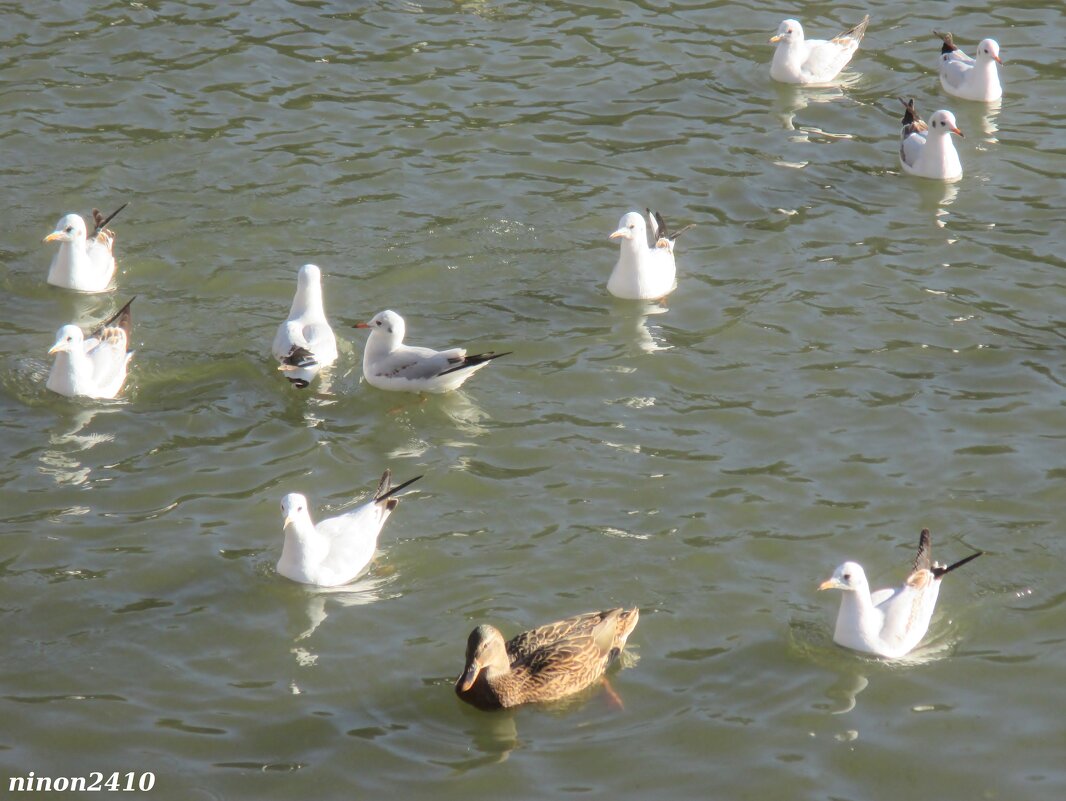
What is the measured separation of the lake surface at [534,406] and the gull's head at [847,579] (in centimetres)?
45

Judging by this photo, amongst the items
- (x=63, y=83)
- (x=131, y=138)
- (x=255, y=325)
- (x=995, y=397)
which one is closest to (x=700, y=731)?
(x=995, y=397)

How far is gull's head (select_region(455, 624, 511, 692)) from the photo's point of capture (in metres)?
7.45

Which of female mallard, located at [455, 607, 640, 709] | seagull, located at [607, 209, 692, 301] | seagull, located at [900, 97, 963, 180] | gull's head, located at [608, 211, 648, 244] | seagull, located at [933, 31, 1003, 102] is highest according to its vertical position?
seagull, located at [933, 31, 1003, 102]

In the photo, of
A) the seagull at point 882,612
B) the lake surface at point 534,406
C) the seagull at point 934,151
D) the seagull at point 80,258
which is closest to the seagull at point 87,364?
the lake surface at point 534,406

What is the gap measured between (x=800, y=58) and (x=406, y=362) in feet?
23.3

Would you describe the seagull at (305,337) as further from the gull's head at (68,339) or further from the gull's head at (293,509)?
the gull's head at (293,509)

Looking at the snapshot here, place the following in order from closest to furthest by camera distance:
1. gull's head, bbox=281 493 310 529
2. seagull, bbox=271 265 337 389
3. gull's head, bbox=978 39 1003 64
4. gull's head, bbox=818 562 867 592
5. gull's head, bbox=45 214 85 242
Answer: gull's head, bbox=818 562 867 592, gull's head, bbox=281 493 310 529, seagull, bbox=271 265 337 389, gull's head, bbox=45 214 85 242, gull's head, bbox=978 39 1003 64

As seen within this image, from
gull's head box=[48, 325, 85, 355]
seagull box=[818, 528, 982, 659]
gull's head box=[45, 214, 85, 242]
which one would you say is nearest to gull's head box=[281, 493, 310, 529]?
gull's head box=[48, 325, 85, 355]

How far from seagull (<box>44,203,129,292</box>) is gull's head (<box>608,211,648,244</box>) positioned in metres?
4.07

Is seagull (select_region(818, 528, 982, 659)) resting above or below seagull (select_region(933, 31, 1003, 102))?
below

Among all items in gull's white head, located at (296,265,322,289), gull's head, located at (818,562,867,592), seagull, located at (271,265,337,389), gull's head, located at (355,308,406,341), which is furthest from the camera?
gull's white head, located at (296,265,322,289)

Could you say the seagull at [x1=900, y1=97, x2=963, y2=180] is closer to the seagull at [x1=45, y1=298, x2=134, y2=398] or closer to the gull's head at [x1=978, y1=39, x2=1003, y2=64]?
the gull's head at [x1=978, y1=39, x2=1003, y2=64]

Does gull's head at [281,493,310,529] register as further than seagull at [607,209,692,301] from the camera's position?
No

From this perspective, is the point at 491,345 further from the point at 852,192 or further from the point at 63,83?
the point at 63,83
